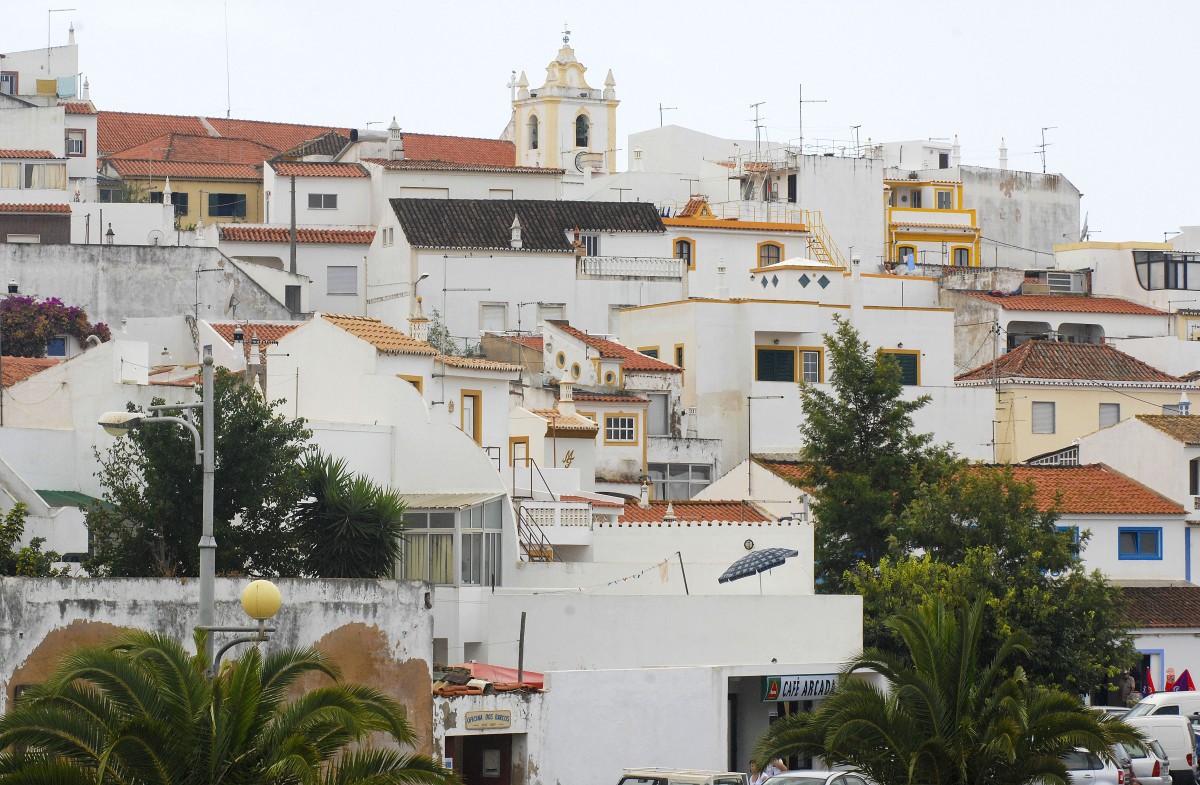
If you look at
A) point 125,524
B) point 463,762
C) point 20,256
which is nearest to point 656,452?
point 20,256

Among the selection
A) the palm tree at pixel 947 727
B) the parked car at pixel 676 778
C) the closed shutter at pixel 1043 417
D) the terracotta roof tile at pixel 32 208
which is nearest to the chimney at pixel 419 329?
the terracotta roof tile at pixel 32 208

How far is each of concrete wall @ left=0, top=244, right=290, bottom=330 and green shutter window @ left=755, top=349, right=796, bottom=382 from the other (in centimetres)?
1387

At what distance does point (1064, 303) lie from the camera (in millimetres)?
79312

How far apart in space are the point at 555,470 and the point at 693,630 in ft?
33.2

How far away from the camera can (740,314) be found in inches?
2625

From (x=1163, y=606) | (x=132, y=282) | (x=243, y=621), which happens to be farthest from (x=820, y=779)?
(x=132, y=282)

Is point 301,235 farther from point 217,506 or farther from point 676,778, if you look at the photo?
point 676,778

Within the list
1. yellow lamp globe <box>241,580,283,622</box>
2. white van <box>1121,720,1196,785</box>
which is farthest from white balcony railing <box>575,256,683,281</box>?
yellow lamp globe <box>241,580,283,622</box>

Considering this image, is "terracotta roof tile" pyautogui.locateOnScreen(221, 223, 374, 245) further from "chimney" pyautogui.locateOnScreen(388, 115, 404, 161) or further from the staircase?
the staircase

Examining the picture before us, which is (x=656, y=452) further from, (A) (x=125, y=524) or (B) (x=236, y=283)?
(A) (x=125, y=524)

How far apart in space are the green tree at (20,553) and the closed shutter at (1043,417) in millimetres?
38250

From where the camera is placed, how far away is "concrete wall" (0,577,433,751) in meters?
29.9

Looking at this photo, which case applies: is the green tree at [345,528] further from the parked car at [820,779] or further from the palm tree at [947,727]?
the palm tree at [947,727]

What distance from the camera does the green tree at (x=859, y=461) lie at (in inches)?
1935
